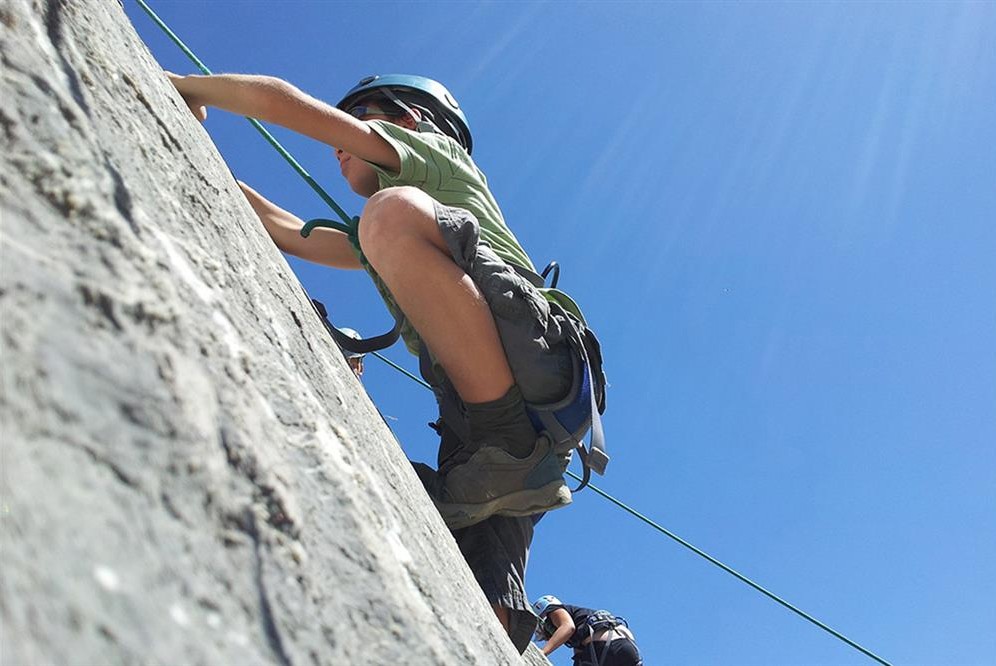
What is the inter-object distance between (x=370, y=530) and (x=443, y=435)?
5.46ft

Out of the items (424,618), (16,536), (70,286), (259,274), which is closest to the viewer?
(16,536)

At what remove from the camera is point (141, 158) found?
107 centimetres

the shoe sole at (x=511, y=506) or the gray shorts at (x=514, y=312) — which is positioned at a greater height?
the gray shorts at (x=514, y=312)

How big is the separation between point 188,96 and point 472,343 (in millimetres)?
1012

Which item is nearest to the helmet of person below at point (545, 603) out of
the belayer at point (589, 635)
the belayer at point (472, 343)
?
the belayer at point (589, 635)

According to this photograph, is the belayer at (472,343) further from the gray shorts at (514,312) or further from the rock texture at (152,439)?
the rock texture at (152,439)

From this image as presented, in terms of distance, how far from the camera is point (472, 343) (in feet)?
7.56

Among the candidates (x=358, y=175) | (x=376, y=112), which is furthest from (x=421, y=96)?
(x=358, y=175)

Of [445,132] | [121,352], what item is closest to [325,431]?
[121,352]

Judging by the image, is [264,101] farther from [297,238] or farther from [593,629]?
[593,629]

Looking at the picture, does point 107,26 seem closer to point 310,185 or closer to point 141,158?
point 141,158

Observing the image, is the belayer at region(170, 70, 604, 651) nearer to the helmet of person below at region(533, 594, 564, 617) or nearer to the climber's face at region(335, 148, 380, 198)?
the climber's face at region(335, 148, 380, 198)

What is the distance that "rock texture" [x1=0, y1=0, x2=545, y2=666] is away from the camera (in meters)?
0.54

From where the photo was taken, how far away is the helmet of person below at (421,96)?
333cm
